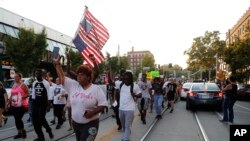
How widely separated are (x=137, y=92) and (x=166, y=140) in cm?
161

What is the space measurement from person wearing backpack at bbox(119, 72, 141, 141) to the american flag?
180 inches

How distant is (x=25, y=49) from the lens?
31953mm

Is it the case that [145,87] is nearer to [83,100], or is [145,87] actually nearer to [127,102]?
[127,102]

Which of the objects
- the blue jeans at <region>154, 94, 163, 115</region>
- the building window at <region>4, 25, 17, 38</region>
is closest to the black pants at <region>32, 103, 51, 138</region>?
the blue jeans at <region>154, 94, 163, 115</region>

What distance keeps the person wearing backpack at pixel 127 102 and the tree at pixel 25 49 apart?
24.0 metres

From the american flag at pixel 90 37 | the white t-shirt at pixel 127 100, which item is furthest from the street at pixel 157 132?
the american flag at pixel 90 37

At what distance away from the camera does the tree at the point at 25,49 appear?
31.5 metres

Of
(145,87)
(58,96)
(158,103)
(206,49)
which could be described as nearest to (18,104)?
(58,96)

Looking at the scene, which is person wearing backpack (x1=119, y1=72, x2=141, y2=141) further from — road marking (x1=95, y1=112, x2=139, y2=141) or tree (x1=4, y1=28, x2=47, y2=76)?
tree (x1=4, y1=28, x2=47, y2=76)

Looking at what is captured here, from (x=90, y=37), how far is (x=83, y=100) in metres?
10.1

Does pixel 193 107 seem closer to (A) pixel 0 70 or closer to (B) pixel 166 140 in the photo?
(B) pixel 166 140

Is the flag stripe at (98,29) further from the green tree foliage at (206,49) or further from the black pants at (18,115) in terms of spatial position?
the green tree foliage at (206,49)

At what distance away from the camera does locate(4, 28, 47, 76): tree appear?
31.5 meters

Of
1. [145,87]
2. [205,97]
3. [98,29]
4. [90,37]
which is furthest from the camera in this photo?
[205,97]
